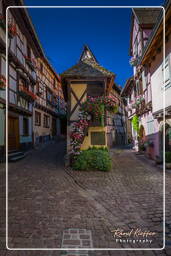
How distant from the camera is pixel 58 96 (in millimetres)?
21172

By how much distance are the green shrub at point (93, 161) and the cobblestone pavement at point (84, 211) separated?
108 centimetres

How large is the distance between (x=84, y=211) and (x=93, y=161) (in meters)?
3.43

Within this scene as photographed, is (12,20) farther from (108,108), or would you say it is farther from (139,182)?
(139,182)

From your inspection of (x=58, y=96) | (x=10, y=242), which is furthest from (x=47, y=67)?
(x=10, y=242)

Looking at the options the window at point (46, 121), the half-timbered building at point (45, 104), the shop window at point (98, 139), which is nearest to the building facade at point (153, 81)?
the shop window at point (98, 139)

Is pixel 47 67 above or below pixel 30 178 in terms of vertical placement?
above

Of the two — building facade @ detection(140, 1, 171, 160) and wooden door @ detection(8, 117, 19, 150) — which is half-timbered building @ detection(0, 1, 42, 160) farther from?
building facade @ detection(140, 1, 171, 160)

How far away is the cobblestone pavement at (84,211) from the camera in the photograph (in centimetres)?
217

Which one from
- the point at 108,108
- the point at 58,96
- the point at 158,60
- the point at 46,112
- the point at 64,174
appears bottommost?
the point at 64,174

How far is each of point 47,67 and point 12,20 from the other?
782 cm

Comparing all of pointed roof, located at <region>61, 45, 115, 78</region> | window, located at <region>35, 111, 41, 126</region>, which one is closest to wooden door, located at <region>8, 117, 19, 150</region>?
window, located at <region>35, 111, 41, 126</region>

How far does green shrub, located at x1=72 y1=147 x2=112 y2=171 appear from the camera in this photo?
20.8 feet

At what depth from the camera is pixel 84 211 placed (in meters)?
3.08

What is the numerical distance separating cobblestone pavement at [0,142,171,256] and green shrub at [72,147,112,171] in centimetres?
108
